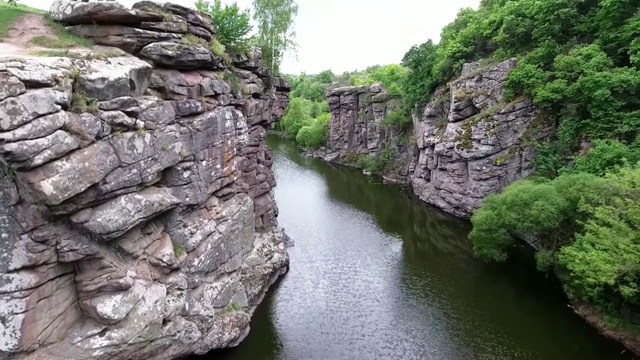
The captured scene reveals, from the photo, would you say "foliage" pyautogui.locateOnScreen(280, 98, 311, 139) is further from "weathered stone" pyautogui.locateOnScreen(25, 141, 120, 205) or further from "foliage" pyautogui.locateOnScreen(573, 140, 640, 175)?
"weathered stone" pyautogui.locateOnScreen(25, 141, 120, 205)

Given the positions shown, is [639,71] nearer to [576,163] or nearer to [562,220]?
[576,163]

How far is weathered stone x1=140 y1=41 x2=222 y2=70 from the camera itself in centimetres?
1680

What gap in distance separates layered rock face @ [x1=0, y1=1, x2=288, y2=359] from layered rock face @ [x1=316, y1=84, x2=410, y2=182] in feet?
116

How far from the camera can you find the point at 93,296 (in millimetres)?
14164

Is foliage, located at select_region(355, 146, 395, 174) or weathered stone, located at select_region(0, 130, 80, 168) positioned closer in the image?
weathered stone, located at select_region(0, 130, 80, 168)

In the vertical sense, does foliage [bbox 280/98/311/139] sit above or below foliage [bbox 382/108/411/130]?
below

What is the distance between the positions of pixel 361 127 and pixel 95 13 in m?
47.1

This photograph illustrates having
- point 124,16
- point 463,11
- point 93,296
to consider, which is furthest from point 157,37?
point 463,11

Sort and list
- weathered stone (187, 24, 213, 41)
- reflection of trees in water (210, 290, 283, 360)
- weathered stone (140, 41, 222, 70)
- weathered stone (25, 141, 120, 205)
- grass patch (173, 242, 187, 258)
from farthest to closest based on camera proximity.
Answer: weathered stone (187, 24, 213, 41)
reflection of trees in water (210, 290, 283, 360)
grass patch (173, 242, 187, 258)
weathered stone (140, 41, 222, 70)
weathered stone (25, 141, 120, 205)

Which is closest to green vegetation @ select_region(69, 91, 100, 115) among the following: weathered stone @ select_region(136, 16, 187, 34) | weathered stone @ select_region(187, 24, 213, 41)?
weathered stone @ select_region(136, 16, 187, 34)

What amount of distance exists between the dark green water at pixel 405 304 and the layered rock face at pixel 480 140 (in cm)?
344

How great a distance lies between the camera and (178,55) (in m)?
17.4

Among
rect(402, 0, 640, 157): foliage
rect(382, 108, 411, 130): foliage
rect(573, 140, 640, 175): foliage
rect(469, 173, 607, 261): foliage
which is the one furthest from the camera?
rect(382, 108, 411, 130): foliage

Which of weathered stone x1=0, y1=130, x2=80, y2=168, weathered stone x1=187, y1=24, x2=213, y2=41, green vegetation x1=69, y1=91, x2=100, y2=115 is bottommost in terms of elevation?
weathered stone x1=0, y1=130, x2=80, y2=168
